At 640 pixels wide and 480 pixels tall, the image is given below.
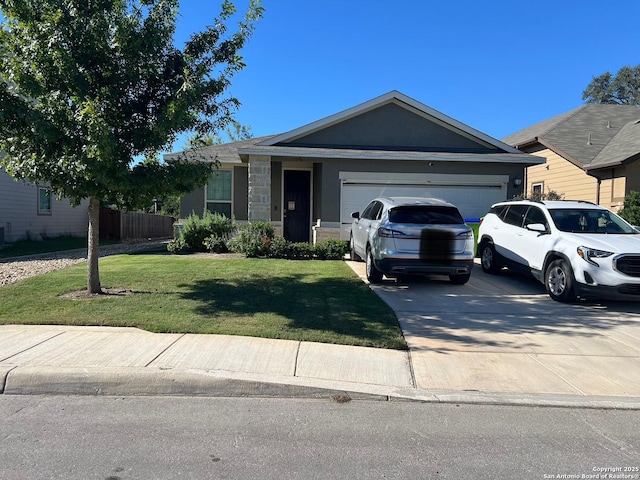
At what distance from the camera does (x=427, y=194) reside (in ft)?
50.2

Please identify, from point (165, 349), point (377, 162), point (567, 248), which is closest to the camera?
point (165, 349)

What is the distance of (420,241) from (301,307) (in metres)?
2.80

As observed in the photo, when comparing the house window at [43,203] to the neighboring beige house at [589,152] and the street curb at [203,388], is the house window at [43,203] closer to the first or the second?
the street curb at [203,388]

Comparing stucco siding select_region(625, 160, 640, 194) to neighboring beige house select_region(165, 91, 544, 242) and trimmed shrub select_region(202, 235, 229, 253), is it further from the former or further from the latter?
trimmed shrub select_region(202, 235, 229, 253)

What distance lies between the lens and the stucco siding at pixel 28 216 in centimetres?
1769

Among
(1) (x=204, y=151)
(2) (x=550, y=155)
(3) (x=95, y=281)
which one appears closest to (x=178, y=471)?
(3) (x=95, y=281)

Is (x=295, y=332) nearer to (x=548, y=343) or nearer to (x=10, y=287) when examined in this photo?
(x=548, y=343)

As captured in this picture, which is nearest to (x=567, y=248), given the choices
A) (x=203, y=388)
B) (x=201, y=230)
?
(x=203, y=388)

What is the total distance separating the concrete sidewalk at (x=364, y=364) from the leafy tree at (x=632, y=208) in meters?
8.68

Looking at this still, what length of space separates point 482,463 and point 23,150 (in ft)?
25.0

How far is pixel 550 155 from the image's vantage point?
20078mm

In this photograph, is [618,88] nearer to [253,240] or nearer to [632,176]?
[632,176]

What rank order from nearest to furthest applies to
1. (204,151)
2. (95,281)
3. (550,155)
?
1. (95,281)
2. (204,151)
3. (550,155)

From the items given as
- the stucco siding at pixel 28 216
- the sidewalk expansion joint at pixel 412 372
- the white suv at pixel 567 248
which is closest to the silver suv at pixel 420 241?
the white suv at pixel 567 248
